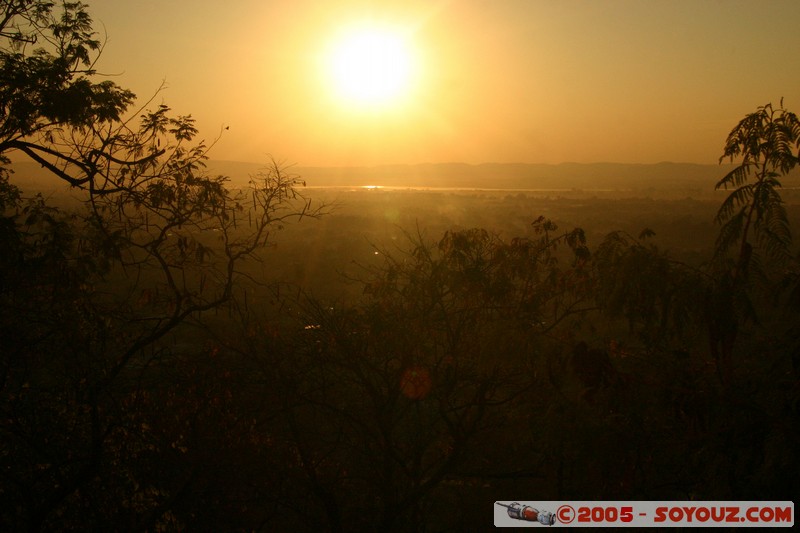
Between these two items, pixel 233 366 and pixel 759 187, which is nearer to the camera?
pixel 759 187

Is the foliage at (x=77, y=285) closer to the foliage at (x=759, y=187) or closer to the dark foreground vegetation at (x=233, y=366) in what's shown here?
the dark foreground vegetation at (x=233, y=366)

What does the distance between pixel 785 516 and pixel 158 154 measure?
21.2 feet

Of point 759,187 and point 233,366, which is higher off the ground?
point 759,187

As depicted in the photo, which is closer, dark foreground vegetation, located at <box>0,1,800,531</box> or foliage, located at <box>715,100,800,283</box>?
foliage, located at <box>715,100,800,283</box>

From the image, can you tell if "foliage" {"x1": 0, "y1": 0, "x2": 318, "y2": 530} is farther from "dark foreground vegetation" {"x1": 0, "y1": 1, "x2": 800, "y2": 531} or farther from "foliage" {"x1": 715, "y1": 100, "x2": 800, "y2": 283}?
"foliage" {"x1": 715, "y1": 100, "x2": 800, "y2": 283}

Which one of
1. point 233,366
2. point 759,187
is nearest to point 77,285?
point 233,366

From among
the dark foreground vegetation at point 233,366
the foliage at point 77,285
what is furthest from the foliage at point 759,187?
the foliage at point 77,285

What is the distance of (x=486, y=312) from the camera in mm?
6961

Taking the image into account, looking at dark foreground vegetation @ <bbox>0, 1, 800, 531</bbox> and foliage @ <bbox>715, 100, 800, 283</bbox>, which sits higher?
foliage @ <bbox>715, 100, 800, 283</bbox>

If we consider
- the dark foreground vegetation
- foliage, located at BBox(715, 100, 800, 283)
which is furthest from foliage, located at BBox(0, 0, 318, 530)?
foliage, located at BBox(715, 100, 800, 283)

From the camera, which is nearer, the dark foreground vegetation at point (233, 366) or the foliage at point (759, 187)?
the foliage at point (759, 187)

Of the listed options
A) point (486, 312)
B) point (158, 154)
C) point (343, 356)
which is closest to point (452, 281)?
point (486, 312)

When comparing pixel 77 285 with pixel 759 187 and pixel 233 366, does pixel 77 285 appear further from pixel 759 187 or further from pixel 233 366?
pixel 759 187

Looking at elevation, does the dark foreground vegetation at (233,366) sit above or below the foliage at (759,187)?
below
